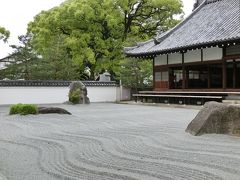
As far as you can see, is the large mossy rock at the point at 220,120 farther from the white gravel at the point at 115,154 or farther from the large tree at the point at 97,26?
the large tree at the point at 97,26

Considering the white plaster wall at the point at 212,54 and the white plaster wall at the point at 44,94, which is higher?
the white plaster wall at the point at 212,54

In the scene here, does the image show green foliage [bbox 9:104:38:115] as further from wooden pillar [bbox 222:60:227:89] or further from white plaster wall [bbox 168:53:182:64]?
white plaster wall [bbox 168:53:182:64]

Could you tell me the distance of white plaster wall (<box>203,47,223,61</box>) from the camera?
25.6 m

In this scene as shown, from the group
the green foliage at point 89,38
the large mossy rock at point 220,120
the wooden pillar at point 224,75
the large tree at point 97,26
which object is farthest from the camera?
the large tree at point 97,26

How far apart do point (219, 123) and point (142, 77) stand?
2299 centimetres

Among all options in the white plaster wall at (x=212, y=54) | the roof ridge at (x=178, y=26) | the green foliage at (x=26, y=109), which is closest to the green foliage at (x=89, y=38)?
the roof ridge at (x=178, y=26)

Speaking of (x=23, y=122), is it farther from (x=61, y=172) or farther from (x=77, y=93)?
(x=77, y=93)

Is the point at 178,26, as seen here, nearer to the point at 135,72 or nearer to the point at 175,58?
the point at 175,58

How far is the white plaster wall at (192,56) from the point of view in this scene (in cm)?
2714

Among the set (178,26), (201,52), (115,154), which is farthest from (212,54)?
(115,154)

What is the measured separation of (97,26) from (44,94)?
8.96 meters

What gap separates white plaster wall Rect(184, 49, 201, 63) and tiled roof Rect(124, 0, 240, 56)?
101 cm

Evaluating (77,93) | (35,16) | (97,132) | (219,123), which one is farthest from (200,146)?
(35,16)

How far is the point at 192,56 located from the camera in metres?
27.6
